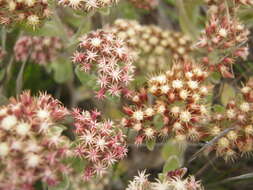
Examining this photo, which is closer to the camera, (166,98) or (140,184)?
(140,184)

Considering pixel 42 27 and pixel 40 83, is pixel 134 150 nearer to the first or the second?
pixel 40 83

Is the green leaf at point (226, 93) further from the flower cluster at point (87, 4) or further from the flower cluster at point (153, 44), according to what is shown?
the flower cluster at point (87, 4)

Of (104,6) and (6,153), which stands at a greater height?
(104,6)

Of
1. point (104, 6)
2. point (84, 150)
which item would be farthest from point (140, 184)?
point (104, 6)

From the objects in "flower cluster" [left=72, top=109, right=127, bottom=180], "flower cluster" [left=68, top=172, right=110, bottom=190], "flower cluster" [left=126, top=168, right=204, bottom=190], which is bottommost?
"flower cluster" [left=68, top=172, right=110, bottom=190]

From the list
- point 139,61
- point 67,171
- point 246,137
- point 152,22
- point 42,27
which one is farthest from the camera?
point 152,22


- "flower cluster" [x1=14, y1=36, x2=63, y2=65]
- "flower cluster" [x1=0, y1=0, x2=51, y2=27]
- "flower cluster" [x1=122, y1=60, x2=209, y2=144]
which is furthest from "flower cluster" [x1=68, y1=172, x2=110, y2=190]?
"flower cluster" [x1=0, y1=0, x2=51, y2=27]

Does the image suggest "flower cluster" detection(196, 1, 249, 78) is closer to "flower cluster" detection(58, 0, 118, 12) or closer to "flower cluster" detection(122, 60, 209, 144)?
"flower cluster" detection(122, 60, 209, 144)
